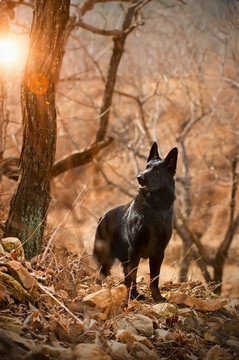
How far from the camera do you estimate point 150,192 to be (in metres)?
3.94

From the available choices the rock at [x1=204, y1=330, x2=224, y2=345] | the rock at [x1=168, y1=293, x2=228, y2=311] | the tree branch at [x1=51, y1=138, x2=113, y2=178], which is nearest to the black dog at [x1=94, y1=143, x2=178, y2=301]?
the rock at [x1=168, y1=293, x2=228, y2=311]

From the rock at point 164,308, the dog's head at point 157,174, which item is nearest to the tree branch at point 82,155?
the dog's head at point 157,174

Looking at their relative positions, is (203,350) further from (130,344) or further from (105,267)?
(105,267)

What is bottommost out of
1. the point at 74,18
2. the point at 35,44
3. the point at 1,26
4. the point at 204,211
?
the point at 204,211

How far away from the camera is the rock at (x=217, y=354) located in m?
3.29

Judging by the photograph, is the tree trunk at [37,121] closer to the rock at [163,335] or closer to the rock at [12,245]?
the rock at [12,245]

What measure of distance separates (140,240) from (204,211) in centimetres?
1577

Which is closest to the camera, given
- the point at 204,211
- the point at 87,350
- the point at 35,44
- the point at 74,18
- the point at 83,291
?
the point at 87,350

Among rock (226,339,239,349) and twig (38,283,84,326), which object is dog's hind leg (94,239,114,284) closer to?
twig (38,283,84,326)

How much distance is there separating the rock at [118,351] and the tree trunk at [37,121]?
1.56 meters

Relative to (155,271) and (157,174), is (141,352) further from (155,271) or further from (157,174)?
(157,174)

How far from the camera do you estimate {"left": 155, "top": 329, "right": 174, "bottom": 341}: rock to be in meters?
3.41

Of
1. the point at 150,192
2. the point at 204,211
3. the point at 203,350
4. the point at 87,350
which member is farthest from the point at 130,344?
the point at 204,211

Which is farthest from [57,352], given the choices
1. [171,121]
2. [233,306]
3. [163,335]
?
[171,121]
